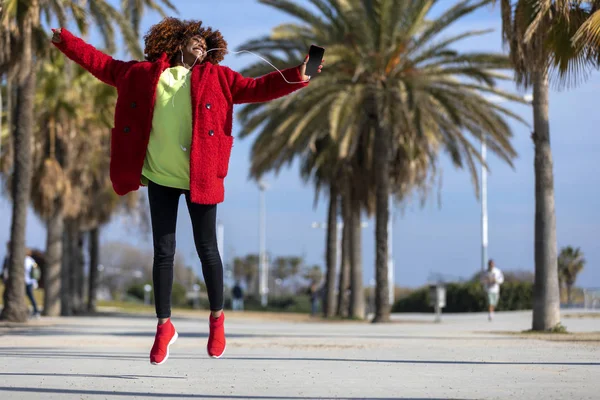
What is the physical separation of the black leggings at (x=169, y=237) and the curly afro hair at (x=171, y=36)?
91 centimetres

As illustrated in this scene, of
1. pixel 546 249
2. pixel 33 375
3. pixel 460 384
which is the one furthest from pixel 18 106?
pixel 460 384

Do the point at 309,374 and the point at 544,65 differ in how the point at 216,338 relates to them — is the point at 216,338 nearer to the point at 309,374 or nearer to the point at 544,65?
the point at 309,374

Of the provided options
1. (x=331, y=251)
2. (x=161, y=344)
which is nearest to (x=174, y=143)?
(x=161, y=344)

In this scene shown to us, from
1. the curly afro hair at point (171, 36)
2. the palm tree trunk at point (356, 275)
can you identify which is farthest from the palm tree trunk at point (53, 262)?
the curly afro hair at point (171, 36)

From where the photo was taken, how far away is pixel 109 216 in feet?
109

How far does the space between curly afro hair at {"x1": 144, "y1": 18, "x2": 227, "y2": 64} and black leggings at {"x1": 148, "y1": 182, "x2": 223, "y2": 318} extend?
91cm

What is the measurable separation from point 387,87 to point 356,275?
6.88 meters

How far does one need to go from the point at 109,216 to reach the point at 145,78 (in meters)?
27.2

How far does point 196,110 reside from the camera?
6320mm

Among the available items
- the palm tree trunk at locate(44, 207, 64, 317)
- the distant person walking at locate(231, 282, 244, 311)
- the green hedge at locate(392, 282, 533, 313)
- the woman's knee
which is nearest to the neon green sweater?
the woman's knee

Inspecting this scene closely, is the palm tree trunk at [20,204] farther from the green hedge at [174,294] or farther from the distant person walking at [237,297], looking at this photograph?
the green hedge at [174,294]

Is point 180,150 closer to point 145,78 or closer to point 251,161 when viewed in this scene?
point 145,78

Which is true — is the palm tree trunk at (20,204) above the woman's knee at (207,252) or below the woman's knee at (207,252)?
above

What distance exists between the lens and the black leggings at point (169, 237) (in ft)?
20.8
